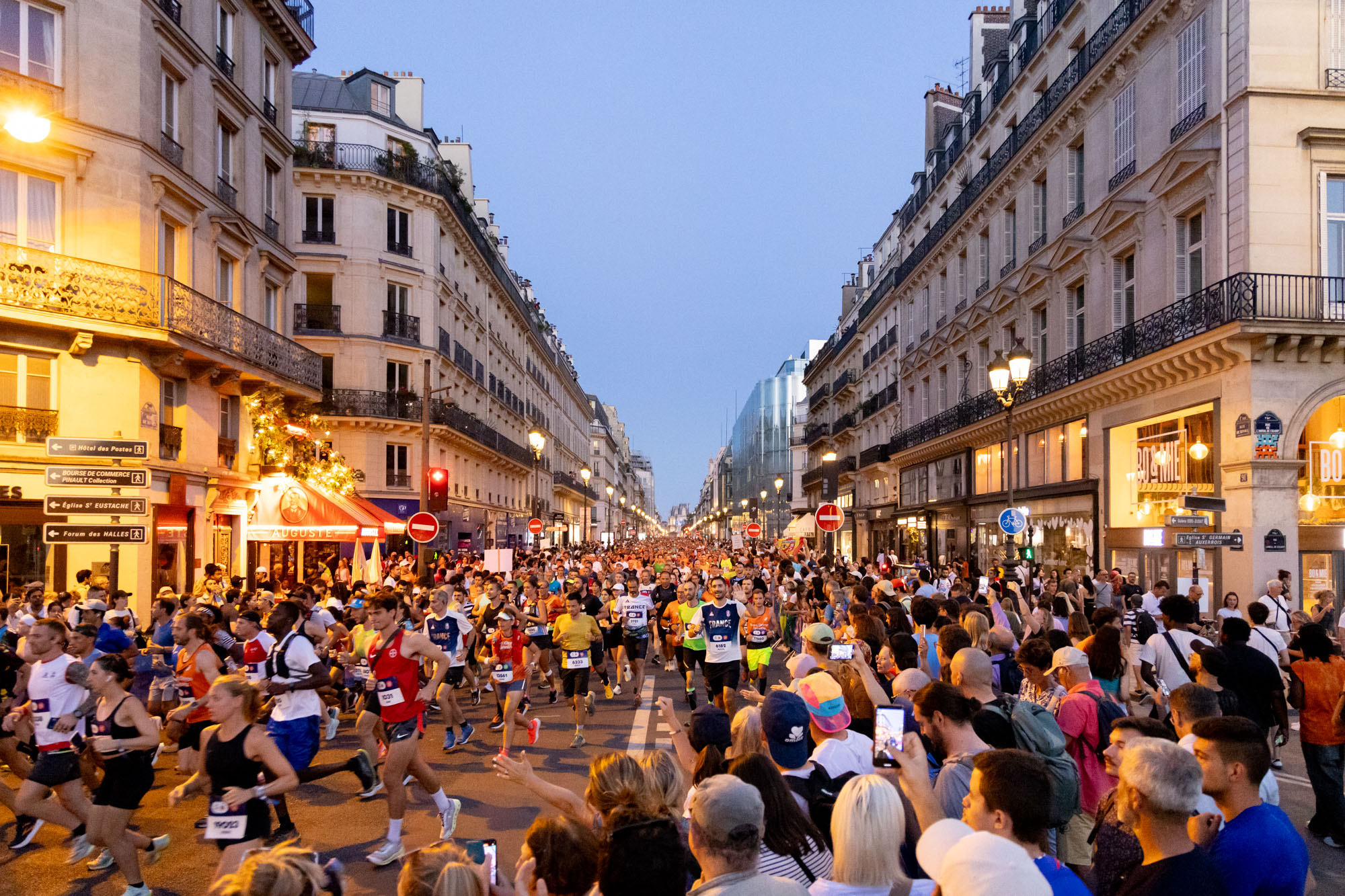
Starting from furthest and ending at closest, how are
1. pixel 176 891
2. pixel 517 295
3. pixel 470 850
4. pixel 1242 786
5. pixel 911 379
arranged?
1. pixel 517 295
2. pixel 911 379
3. pixel 176 891
4. pixel 1242 786
5. pixel 470 850

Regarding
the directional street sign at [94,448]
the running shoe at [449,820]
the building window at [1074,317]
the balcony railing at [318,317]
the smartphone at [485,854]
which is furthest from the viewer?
the balcony railing at [318,317]

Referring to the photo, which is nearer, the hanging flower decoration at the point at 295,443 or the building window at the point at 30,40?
the building window at the point at 30,40

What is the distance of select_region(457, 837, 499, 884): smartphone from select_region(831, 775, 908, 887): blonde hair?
120 centimetres

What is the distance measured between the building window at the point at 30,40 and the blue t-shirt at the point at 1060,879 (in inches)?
807

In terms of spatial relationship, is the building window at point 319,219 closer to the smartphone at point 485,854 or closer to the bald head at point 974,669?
the bald head at point 974,669

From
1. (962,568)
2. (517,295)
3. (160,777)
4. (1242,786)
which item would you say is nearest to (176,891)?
(160,777)

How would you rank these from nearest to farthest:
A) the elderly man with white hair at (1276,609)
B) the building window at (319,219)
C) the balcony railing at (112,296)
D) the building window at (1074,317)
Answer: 1. the elderly man with white hair at (1276,609)
2. the balcony railing at (112,296)
3. the building window at (1074,317)
4. the building window at (319,219)

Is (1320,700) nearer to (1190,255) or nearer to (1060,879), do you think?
(1060,879)

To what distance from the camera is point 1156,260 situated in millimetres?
20500

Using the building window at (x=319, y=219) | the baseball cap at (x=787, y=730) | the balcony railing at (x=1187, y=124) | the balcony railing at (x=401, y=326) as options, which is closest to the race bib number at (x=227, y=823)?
the baseball cap at (x=787, y=730)

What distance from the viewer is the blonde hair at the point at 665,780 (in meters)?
3.91

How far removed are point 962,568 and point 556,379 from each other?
57.9m

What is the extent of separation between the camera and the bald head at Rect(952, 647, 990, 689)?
5.25 m

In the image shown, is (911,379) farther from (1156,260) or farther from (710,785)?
(710,785)
